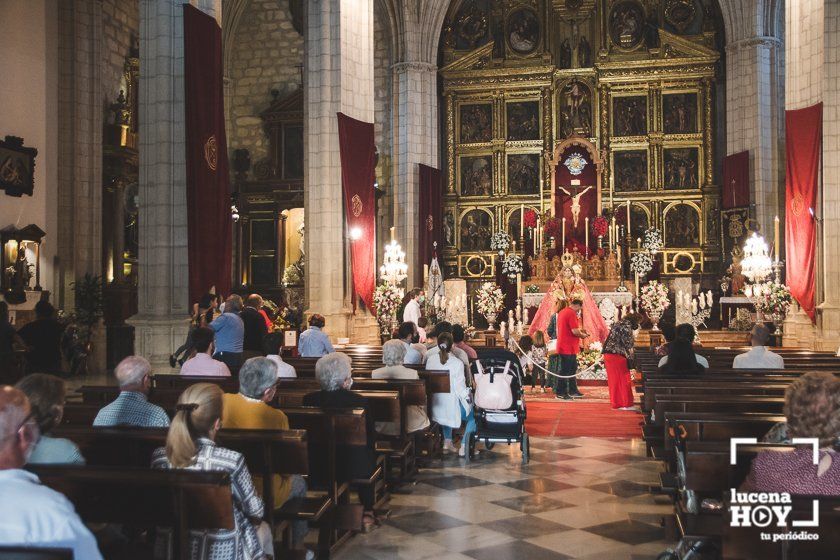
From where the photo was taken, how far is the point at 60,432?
4840 mm

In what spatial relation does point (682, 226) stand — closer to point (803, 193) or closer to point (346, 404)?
point (803, 193)

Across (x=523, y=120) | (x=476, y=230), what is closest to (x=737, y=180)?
(x=523, y=120)

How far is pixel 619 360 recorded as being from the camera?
43.2 ft

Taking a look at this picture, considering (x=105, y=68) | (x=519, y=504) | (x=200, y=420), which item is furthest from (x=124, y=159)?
(x=200, y=420)

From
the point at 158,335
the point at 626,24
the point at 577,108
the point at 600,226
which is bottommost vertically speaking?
the point at 158,335

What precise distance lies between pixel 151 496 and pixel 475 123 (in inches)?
1053

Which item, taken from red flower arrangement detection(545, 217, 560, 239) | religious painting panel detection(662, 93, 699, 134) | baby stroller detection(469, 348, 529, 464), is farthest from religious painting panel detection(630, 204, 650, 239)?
baby stroller detection(469, 348, 529, 464)

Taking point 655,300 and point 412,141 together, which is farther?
point 412,141

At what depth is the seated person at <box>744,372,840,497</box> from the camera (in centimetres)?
371

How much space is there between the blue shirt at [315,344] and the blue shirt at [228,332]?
5.16 ft

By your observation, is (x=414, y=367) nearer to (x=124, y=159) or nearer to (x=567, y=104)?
(x=124, y=159)

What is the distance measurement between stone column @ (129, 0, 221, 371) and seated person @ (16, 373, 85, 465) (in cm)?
810

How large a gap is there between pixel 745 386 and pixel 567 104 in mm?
22197

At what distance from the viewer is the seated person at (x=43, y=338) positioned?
412 inches
